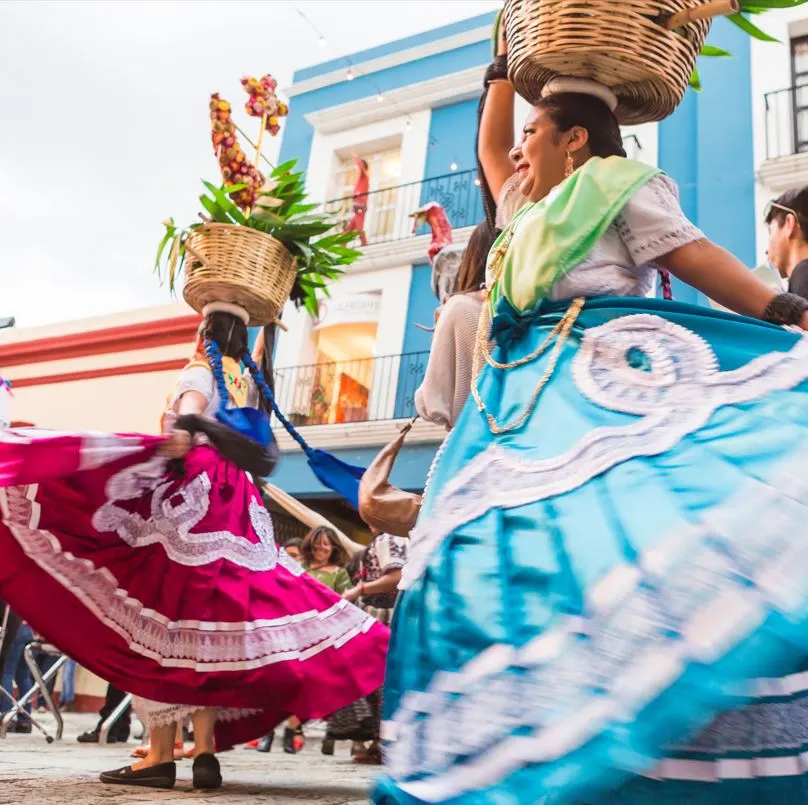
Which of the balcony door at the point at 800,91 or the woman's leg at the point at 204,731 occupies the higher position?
the balcony door at the point at 800,91

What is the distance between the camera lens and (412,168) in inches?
481

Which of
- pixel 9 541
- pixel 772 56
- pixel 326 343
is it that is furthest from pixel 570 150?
pixel 326 343

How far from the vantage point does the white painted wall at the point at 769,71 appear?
941cm

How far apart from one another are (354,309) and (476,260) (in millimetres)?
9799

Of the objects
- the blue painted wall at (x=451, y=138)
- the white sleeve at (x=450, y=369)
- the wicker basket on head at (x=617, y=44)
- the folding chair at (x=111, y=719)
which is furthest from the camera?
the blue painted wall at (x=451, y=138)

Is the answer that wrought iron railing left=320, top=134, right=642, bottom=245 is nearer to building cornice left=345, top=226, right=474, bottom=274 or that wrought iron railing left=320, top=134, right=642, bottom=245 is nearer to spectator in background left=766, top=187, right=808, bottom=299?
building cornice left=345, top=226, right=474, bottom=274

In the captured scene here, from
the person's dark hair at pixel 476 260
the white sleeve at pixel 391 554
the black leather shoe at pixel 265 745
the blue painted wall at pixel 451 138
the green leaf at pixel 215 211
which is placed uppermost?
the blue painted wall at pixel 451 138

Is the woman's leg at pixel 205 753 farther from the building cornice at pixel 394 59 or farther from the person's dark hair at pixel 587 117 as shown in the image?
the building cornice at pixel 394 59

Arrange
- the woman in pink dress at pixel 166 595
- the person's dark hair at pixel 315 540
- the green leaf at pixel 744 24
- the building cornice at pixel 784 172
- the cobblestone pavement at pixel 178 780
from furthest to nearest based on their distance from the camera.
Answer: the building cornice at pixel 784 172 < the person's dark hair at pixel 315 540 < the woman in pink dress at pixel 166 595 < the cobblestone pavement at pixel 178 780 < the green leaf at pixel 744 24

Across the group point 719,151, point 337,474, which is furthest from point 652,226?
point 719,151

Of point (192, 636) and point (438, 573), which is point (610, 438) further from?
point (192, 636)

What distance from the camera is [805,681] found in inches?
43.1

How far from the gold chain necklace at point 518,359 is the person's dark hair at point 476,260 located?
55 centimetres

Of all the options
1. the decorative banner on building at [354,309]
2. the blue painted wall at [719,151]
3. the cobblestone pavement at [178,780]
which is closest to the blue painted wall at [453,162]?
the decorative banner on building at [354,309]
